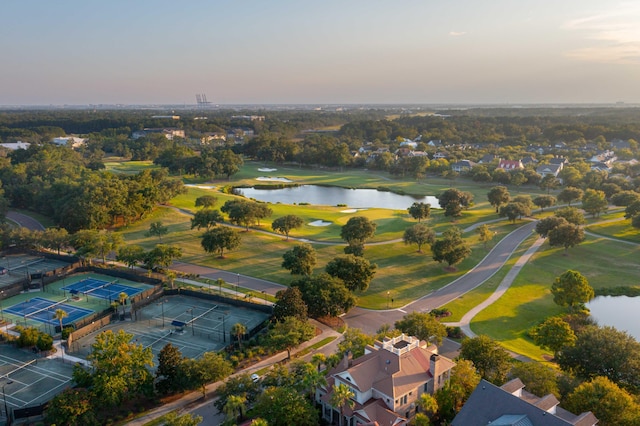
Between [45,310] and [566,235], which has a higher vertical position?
[566,235]

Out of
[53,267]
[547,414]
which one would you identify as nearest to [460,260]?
[547,414]

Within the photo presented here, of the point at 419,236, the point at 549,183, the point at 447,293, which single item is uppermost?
the point at 549,183

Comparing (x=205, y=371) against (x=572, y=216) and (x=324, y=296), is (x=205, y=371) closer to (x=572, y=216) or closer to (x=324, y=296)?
(x=324, y=296)

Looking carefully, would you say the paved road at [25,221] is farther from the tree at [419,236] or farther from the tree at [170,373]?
the tree at [419,236]

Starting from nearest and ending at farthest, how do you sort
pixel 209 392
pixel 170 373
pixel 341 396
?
1. pixel 341 396
2. pixel 170 373
3. pixel 209 392

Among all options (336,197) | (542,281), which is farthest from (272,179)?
(542,281)

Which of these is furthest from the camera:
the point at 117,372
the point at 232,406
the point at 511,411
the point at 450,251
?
the point at 450,251

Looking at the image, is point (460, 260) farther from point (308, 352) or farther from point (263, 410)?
point (263, 410)
